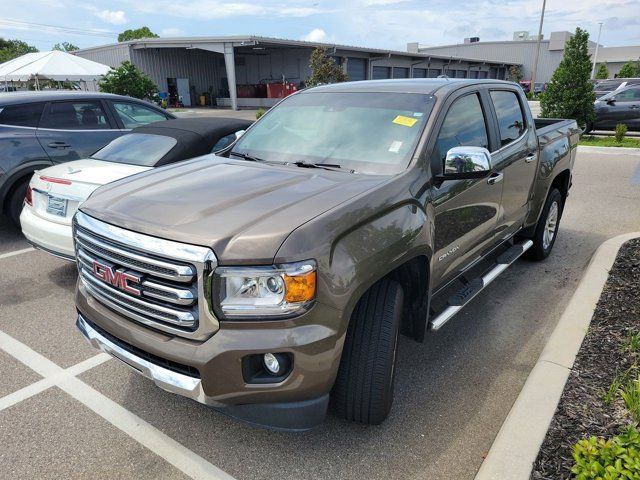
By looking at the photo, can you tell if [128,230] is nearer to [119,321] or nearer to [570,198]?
[119,321]

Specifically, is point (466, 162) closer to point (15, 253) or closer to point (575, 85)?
point (15, 253)

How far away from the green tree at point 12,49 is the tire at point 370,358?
69.1 meters

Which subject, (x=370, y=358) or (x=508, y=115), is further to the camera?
(x=508, y=115)

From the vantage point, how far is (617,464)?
1895mm

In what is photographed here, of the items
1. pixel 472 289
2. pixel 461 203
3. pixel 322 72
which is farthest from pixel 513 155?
pixel 322 72

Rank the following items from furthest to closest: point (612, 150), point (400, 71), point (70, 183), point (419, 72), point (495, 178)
A: 1. point (419, 72)
2. point (400, 71)
3. point (612, 150)
4. point (70, 183)
5. point (495, 178)

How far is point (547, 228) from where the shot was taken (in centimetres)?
529

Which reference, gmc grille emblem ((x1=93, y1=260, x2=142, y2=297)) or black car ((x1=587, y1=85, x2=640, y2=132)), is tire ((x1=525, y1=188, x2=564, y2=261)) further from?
Result: black car ((x1=587, y1=85, x2=640, y2=132))

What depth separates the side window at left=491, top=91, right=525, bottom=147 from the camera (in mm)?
4105

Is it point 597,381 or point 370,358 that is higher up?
point 370,358

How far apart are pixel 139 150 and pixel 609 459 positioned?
194 inches

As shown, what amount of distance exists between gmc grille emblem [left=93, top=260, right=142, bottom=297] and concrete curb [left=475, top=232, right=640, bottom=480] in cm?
189

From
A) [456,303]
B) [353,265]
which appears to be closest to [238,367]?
[353,265]

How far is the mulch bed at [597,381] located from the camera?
2367 millimetres
